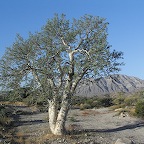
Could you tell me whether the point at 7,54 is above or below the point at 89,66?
above

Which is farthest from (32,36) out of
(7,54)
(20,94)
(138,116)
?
(138,116)

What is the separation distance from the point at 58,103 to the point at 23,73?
9.81ft

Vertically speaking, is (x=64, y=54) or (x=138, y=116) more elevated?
(x=64, y=54)

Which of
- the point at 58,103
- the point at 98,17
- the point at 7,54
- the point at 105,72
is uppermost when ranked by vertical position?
the point at 98,17

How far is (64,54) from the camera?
21.4m

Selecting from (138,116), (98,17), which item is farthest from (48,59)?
(138,116)

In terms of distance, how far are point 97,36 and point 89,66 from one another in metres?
2.42

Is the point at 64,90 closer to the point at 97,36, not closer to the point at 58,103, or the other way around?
the point at 58,103

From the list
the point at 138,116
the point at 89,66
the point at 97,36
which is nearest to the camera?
the point at 89,66

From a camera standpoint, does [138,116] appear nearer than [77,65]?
No

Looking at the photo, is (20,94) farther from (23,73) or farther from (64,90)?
(64,90)

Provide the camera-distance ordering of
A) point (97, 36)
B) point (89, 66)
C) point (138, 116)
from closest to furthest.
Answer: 1. point (89, 66)
2. point (97, 36)
3. point (138, 116)

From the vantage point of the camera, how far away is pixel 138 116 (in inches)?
1362

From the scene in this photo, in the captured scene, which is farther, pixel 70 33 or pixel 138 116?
pixel 138 116
